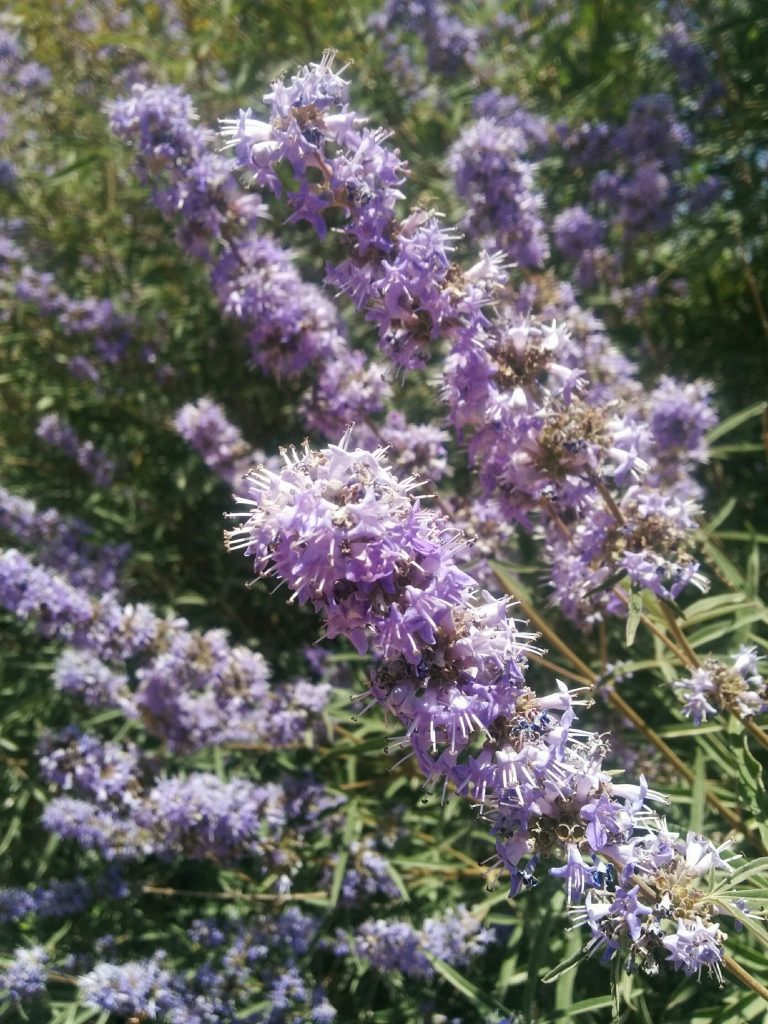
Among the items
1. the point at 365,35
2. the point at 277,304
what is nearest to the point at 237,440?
the point at 277,304

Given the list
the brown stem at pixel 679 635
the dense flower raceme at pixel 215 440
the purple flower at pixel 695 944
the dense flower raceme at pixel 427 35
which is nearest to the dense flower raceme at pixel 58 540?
the dense flower raceme at pixel 215 440

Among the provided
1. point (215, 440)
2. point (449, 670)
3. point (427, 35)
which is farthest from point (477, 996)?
point (427, 35)

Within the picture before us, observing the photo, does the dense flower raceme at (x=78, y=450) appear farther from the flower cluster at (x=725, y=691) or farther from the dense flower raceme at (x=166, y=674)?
the flower cluster at (x=725, y=691)

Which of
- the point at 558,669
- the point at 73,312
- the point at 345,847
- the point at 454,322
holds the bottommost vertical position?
the point at 345,847

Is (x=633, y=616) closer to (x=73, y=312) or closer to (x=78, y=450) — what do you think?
(x=78, y=450)

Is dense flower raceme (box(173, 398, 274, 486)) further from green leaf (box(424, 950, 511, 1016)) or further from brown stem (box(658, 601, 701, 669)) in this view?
green leaf (box(424, 950, 511, 1016))

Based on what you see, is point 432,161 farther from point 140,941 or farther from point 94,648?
point 140,941
